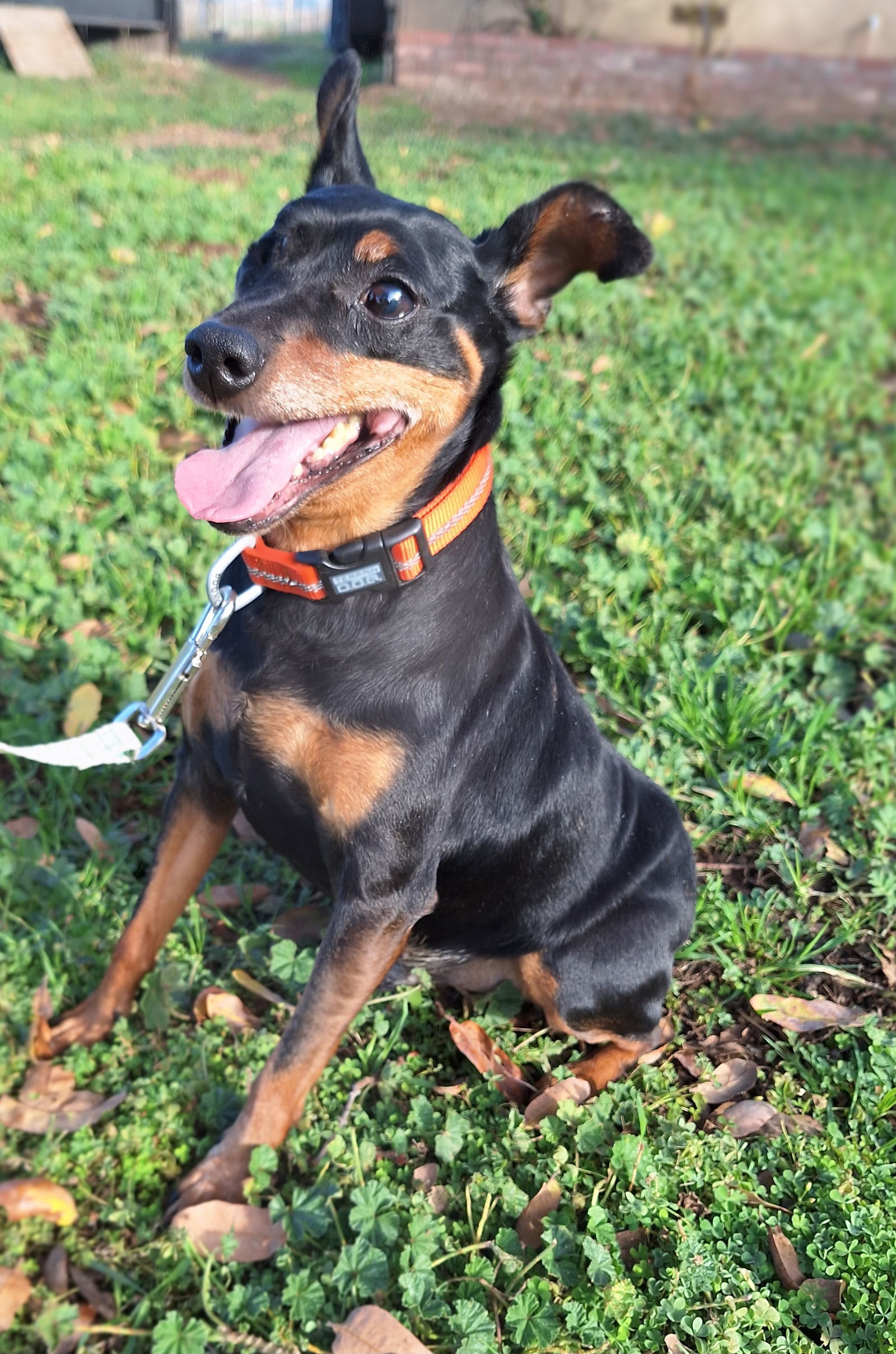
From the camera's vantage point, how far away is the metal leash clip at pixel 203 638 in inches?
98.6

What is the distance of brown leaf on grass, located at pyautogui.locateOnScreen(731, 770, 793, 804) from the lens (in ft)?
12.1

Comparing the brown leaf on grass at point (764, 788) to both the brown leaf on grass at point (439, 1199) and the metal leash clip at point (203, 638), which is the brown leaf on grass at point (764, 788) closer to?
the brown leaf on grass at point (439, 1199)

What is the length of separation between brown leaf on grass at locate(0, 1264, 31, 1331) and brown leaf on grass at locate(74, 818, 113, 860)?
1241 millimetres

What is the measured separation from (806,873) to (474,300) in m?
2.15

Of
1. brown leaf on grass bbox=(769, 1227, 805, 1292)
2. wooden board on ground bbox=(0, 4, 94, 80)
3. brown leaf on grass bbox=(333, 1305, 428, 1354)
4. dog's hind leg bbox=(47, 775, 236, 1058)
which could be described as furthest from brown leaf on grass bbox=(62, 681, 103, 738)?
wooden board on ground bbox=(0, 4, 94, 80)

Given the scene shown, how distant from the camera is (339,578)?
93.7 inches

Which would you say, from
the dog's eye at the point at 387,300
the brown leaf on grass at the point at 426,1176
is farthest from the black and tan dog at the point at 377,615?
the brown leaf on grass at the point at 426,1176

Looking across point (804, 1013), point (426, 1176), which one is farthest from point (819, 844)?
point (426, 1176)

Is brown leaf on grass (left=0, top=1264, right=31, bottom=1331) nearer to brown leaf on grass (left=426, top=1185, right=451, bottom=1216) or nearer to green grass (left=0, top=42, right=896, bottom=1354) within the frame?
green grass (left=0, top=42, right=896, bottom=1354)

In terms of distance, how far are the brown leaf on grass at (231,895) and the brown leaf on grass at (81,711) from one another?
79cm

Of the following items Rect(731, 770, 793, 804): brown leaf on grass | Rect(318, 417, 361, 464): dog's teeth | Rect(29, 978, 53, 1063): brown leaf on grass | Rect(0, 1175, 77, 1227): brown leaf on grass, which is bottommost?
Rect(0, 1175, 77, 1227): brown leaf on grass

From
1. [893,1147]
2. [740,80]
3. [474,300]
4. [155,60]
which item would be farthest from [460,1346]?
[740,80]

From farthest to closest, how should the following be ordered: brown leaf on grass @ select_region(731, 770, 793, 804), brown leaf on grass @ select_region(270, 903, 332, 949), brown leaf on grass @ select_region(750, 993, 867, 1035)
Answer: brown leaf on grass @ select_region(731, 770, 793, 804) → brown leaf on grass @ select_region(270, 903, 332, 949) → brown leaf on grass @ select_region(750, 993, 867, 1035)

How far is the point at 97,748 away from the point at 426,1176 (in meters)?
1.41
